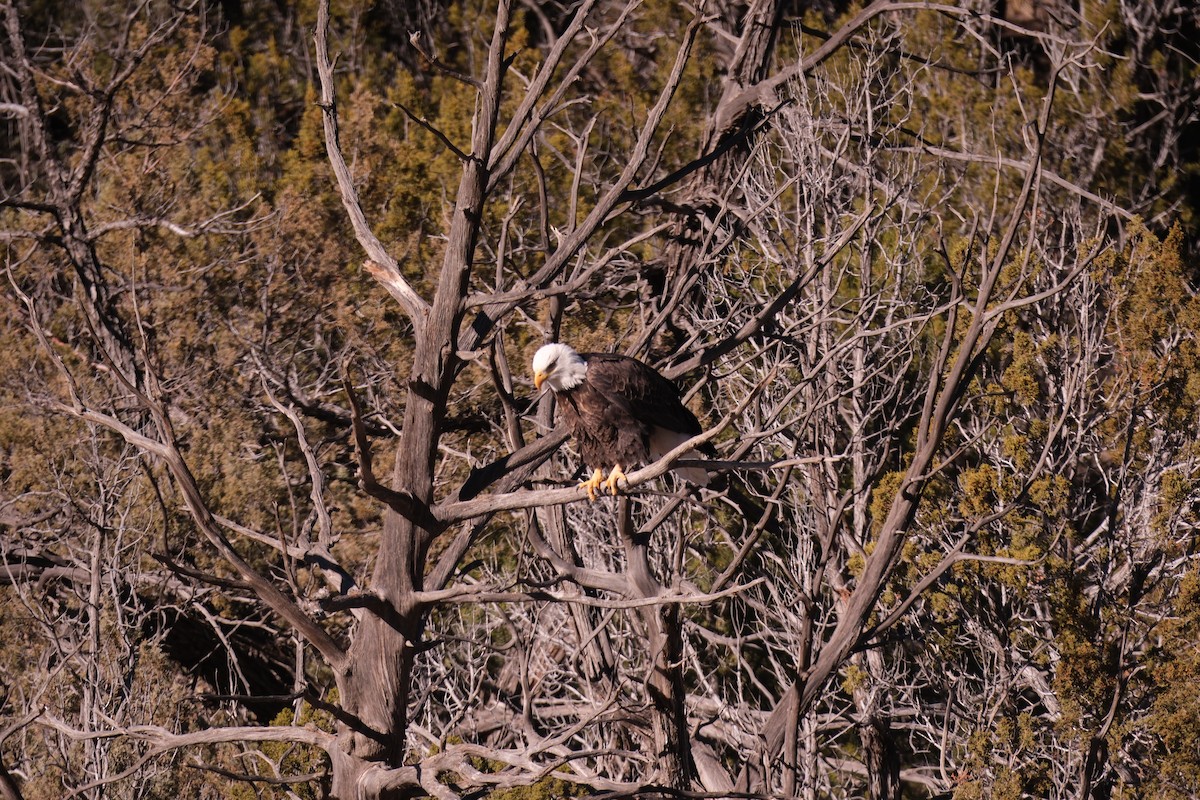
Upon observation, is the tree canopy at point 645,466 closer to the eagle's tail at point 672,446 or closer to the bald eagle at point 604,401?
the eagle's tail at point 672,446

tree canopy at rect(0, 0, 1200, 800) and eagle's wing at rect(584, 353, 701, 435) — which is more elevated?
eagle's wing at rect(584, 353, 701, 435)

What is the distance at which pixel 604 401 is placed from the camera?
18.9 feet

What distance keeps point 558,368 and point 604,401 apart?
0.24 m

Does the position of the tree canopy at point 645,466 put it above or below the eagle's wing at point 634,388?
below

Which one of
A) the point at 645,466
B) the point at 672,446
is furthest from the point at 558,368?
the point at 645,466

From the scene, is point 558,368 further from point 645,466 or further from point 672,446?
point 645,466

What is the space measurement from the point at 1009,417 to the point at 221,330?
22.6 feet

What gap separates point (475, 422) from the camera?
11.3 metres

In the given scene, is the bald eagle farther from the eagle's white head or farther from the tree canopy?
the tree canopy

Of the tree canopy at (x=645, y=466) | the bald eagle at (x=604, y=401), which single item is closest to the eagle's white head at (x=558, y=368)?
the bald eagle at (x=604, y=401)

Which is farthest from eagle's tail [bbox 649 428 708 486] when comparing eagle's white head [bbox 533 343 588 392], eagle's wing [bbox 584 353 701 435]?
eagle's white head [bbox 533 343 588 392]

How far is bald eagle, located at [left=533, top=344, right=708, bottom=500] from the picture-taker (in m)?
5.73

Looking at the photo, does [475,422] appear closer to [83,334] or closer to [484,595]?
[83,334]

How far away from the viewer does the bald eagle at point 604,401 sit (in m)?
5.73
